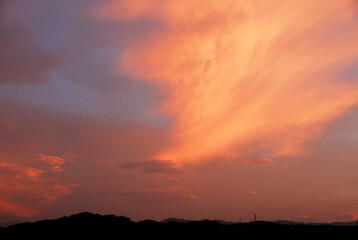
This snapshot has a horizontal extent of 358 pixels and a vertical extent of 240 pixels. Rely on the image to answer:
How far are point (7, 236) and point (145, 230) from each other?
2533cm

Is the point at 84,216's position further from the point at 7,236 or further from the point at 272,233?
the point at 272,233

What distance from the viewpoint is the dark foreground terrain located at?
6397cm

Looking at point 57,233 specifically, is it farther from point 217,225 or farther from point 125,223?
point 217,225

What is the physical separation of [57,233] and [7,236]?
981 cm

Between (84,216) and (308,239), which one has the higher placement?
(84,216)

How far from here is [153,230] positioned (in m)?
66.8

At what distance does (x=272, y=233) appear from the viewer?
64.4m

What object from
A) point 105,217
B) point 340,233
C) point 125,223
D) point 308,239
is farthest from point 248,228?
point 105,217

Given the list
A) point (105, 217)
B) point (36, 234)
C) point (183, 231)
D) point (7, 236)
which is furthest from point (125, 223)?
point (7, 236)

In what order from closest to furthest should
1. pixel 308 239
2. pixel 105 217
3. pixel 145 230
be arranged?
pixel 308 239
pixel 145 230
pixel 105 217

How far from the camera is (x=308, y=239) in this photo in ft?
205

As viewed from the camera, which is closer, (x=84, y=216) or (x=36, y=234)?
(x=36, y=234)

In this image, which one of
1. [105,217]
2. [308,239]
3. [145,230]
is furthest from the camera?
[105,217]

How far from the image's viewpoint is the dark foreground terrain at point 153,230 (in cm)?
6397
